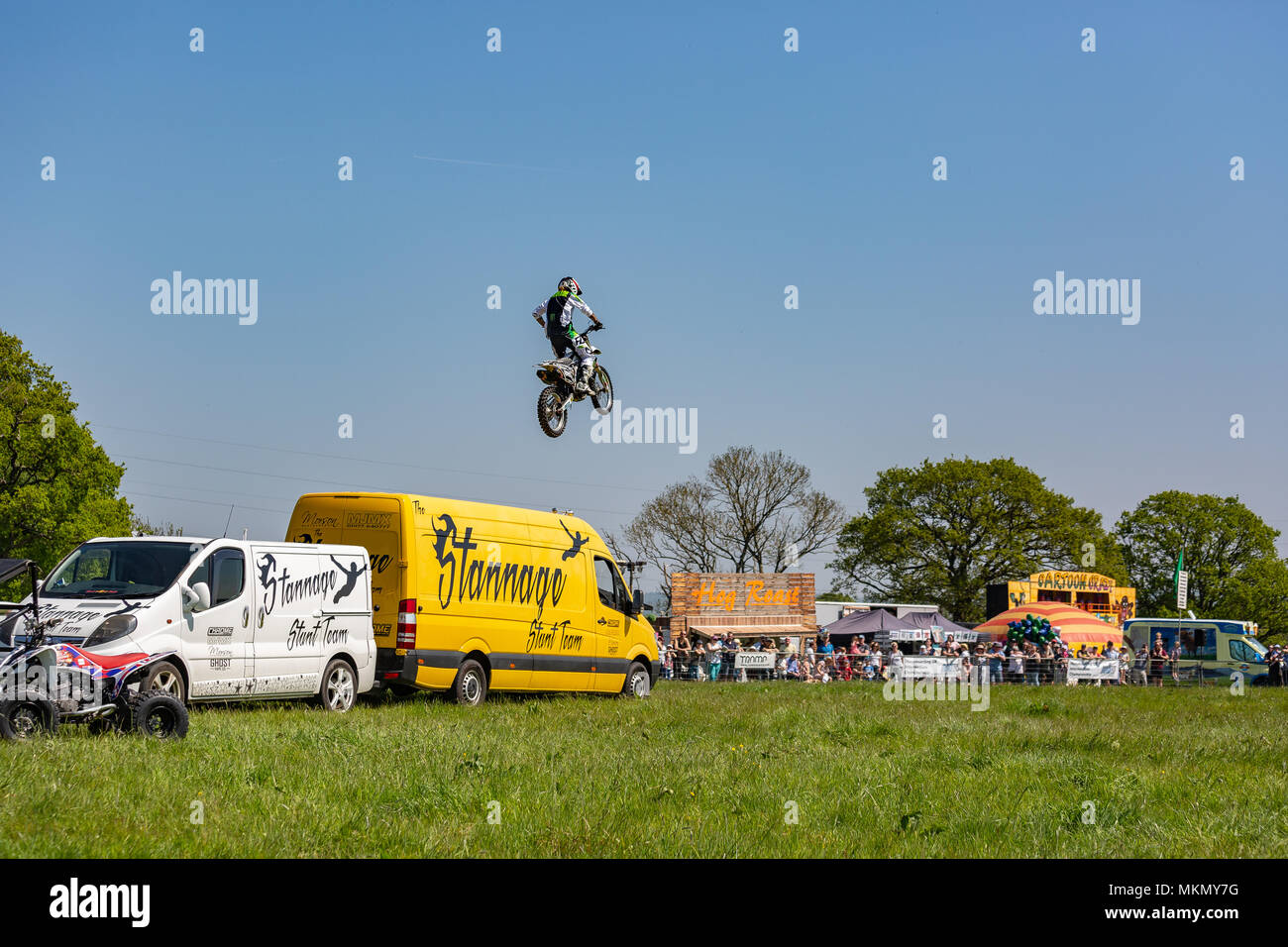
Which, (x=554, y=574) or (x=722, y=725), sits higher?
(x=554, y=574)

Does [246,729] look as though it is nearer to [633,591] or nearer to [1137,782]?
[1137,782]

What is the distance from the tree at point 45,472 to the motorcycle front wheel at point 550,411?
29206 mm

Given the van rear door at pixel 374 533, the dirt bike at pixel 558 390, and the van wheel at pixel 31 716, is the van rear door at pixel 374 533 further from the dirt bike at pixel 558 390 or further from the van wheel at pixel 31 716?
the van wheel at pixel 31 716

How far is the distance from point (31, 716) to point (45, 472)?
114 feet

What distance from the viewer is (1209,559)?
72.9m

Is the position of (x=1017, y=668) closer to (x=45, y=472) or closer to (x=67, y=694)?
(x=67, y=694)

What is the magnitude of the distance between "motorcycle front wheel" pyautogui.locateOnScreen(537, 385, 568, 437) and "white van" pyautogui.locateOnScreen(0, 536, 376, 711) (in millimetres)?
3176

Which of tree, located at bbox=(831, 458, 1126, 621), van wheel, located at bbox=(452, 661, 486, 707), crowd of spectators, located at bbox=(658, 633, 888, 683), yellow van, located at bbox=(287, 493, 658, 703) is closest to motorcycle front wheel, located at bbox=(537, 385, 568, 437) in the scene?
yellow van, located at bbox=(287, 493, 658, 703)

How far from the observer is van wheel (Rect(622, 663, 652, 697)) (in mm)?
20641

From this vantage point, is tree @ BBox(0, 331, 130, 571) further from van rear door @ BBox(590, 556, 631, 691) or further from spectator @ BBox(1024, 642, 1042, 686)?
spectator @ BBox(1024, 642, 1042, 686)

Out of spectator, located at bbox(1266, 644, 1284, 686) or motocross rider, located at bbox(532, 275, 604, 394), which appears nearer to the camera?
motocross rider, located at bbox(532, 275, 604, 394)
